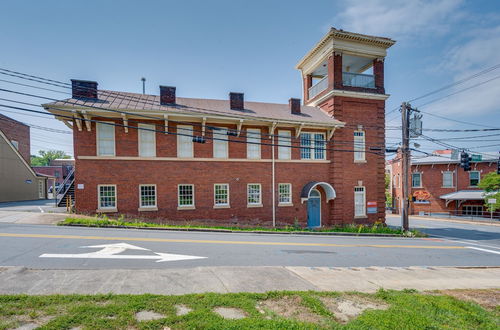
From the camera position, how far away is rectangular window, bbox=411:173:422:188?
117 feet

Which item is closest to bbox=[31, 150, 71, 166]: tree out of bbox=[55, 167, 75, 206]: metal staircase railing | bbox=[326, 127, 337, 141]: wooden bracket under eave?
bbox=[55, 167, 75, 206]: metal staircase railing

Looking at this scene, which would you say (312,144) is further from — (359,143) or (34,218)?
(34,218)

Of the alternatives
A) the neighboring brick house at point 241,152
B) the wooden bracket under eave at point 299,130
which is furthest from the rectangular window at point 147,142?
the wooden bracket under eave at point 299,130

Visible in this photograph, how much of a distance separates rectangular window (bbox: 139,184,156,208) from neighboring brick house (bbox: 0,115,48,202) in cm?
2020

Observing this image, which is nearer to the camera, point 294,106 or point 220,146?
point 220,146

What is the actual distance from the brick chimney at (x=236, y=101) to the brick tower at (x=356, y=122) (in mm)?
7333

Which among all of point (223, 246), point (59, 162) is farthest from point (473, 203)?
point (59, 162)

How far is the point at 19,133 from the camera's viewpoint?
101 feet

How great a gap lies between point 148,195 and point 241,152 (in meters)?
6.93

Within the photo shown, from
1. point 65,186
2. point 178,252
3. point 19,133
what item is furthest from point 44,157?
point 178,252

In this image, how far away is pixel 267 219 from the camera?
55.2ft

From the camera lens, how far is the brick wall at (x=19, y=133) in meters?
28.3

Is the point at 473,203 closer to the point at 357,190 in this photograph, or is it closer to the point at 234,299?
the point at 357,190

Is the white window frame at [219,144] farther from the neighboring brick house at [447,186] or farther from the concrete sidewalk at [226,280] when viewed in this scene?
the neighboring brick house at [447,186]
